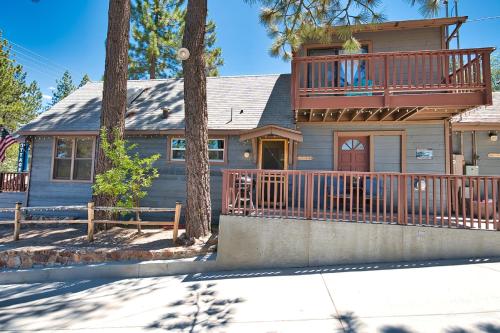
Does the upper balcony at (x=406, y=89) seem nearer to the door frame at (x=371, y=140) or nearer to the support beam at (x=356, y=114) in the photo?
the support beam at (x=356, y=114)

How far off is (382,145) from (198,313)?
663 cm

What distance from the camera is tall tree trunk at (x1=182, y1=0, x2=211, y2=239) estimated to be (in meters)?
5.79

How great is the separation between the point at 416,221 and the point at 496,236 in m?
1.24

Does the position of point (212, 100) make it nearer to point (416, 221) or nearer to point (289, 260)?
point (289, 260)

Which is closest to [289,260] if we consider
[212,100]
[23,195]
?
[212,100]

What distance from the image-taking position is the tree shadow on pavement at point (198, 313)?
3.07 m

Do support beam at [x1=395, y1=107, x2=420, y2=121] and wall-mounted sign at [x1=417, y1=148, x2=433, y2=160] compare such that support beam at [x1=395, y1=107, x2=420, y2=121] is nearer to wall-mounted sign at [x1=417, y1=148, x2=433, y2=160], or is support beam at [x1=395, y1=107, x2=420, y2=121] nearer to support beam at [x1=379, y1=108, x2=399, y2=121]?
support beam at [x1=379, y1=108, x2=399, y2=121]

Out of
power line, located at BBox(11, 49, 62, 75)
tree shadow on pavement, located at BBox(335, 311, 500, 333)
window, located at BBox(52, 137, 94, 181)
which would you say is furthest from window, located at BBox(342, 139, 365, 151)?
power line, located at BBox(11, 49, 62, 75)

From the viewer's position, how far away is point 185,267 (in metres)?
5.01

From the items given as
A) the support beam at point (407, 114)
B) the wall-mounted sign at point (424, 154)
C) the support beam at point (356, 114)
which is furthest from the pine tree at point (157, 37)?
the wall-mounted sign at point (424, 154)

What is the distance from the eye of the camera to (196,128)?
5.90 metres

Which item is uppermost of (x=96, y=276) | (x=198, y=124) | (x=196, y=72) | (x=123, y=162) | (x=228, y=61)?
(x=228, y=61)

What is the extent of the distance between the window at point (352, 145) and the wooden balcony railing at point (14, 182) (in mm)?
11866

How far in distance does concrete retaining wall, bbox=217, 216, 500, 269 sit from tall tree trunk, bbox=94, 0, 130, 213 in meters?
4.26
